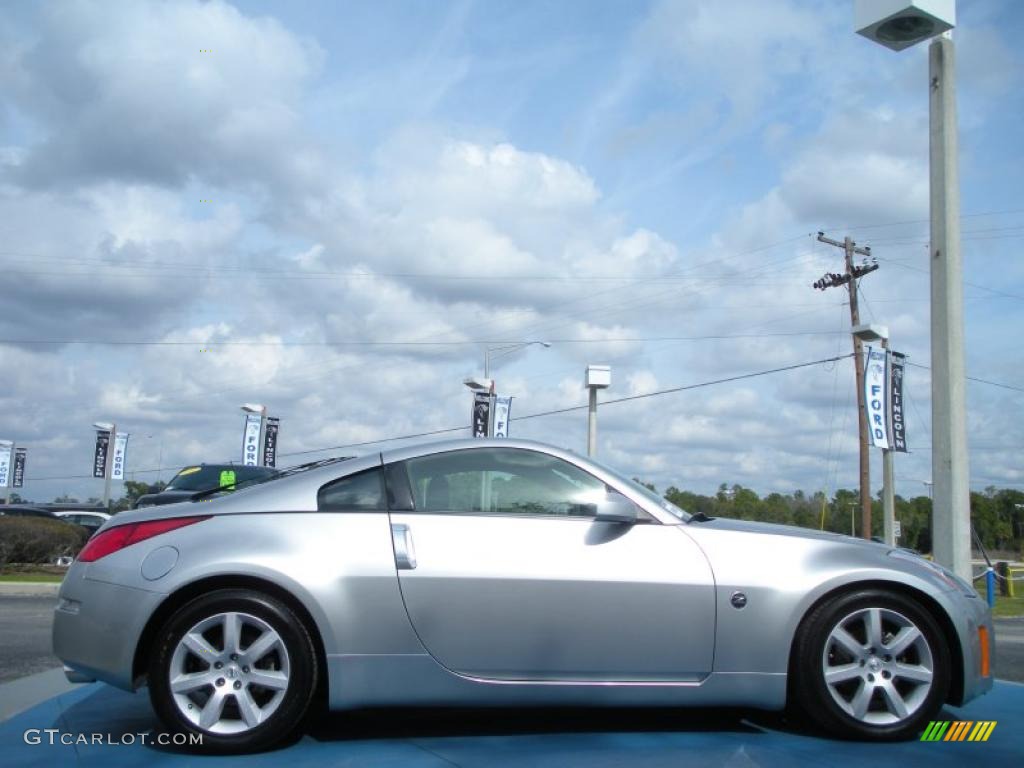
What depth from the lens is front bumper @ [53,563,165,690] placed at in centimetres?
385

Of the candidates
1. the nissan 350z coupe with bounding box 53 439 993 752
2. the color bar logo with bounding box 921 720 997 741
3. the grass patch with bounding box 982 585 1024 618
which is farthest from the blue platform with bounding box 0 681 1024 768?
the grass patch with bounding box 982 585 1024 618

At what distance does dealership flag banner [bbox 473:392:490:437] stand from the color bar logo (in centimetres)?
2439

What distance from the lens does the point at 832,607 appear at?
4.06 meters

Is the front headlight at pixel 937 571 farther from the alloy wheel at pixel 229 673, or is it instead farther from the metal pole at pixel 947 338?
the metal pole at pixel 947 338

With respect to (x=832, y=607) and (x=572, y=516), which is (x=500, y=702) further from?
(x=832, y=607)

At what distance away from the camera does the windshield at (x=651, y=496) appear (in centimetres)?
430

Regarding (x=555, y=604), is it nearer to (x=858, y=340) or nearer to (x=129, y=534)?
Result: (x=129, y=534)

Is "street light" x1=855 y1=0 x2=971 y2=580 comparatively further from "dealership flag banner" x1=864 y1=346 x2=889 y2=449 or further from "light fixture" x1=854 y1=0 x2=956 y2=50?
"dealership flag banner" x1=864 y1=346 x2=889 y2=449

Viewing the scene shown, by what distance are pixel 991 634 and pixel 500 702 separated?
225cm

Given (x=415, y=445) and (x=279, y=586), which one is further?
(x=415, y=445)

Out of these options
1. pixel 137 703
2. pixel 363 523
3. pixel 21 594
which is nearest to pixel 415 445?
pixel 363 523

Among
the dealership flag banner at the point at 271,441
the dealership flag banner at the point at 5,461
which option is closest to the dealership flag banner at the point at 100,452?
the dealership flag banner at the point at 5,461

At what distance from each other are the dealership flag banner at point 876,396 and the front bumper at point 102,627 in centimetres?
2286

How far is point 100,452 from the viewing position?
4650cm
